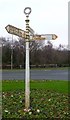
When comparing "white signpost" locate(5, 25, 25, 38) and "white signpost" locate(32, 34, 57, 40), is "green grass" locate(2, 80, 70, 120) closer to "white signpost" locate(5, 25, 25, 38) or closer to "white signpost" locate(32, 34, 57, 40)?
"white signpost" locate(32, 34, 57, 40)

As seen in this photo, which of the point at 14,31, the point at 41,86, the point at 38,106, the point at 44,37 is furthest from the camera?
the point at 41,86

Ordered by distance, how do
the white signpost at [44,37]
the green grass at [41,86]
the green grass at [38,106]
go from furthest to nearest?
the green grass at [41,86], the white signpost at [44,37], the green grass at [38,106]

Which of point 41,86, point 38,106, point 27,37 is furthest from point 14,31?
point 41,86

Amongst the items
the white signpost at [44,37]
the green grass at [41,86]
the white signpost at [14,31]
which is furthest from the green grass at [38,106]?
the white signpost at [14,31]

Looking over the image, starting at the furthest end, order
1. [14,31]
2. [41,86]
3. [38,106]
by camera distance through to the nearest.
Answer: [41,86]
[38,106]
[14,31]

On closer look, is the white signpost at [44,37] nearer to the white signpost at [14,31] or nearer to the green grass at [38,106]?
the white signpost at [14,31]

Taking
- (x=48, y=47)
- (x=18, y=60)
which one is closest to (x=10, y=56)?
(x=18, y=60)

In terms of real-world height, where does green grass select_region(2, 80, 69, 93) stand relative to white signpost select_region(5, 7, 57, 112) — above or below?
below

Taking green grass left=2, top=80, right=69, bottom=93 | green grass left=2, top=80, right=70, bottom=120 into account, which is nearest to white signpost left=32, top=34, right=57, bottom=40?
green grass left=2, top=80, right=70, bottom=120

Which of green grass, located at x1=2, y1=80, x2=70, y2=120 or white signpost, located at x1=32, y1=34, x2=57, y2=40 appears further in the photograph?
white signpost, located at x1=32, y1=34, x2=57, y2=40

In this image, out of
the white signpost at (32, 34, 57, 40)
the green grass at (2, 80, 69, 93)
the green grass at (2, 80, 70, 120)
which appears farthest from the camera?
the green grass at (2, 80, 69, 93)

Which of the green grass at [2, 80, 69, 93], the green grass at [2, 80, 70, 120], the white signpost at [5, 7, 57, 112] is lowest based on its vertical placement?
the green grass at [2, 80, 70, 120]

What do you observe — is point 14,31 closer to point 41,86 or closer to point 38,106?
point 38,106

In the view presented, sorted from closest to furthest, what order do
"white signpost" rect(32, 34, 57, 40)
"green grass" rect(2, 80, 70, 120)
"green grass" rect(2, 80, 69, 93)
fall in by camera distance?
"green grass" rect(2, 80, 70, 120) → "white signpost" rect(32, 34, 57, 40) → "green grass" rect(2, 80, 69, 93)
